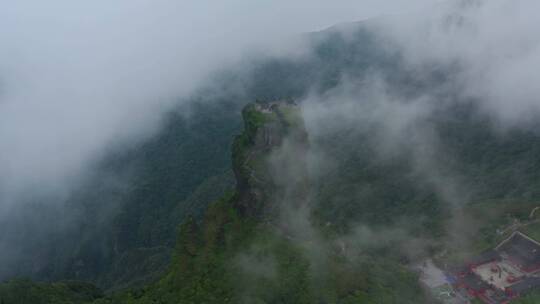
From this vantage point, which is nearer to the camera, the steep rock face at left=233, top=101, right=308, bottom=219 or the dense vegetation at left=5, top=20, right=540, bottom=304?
the dense vegetation at left=5, top=20, right=540, bottom=304

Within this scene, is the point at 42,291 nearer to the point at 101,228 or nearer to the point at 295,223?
the point at 295,223

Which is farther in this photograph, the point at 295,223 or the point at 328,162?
the point at 328,162

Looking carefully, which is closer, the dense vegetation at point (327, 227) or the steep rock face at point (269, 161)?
the dense vegetation at point (327, 227)

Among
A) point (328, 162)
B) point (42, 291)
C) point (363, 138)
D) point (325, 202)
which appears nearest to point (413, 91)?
point (363, 138)

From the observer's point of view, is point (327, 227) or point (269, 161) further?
point (327, 227)

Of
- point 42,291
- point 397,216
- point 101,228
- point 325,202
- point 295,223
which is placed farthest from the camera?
point 101,228

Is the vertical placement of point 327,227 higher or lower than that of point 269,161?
lower

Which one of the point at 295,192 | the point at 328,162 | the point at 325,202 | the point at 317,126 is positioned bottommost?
the point at 295,192

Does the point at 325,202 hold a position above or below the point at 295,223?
above
